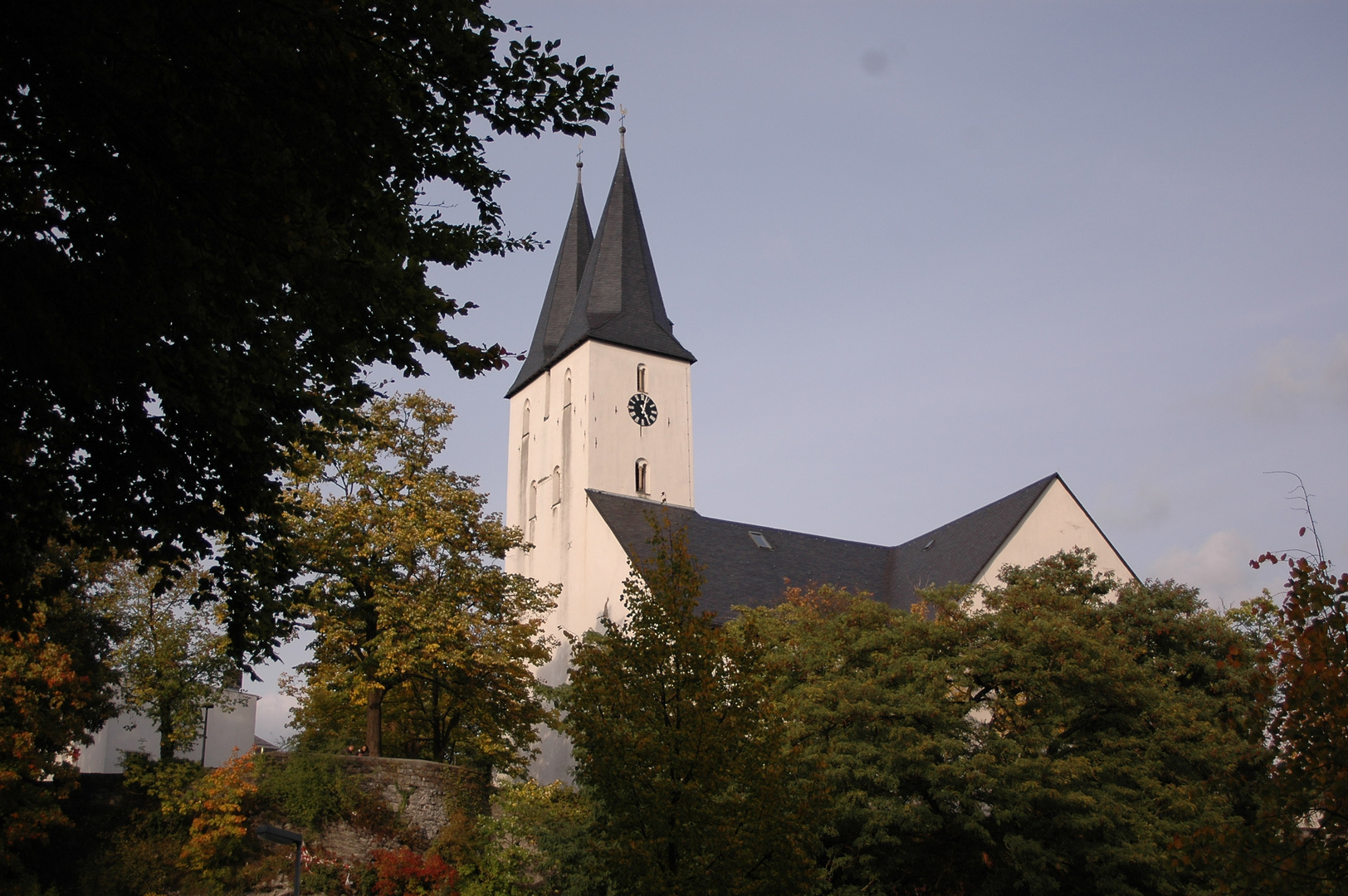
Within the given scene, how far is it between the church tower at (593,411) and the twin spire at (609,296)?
4 centimetres

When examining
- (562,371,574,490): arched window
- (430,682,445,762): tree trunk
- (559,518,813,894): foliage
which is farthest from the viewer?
(562,371,574,490): arched window

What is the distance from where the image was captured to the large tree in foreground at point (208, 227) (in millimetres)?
6480

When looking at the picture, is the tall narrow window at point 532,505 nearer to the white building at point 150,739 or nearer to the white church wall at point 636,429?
the white church wall at point 636,429

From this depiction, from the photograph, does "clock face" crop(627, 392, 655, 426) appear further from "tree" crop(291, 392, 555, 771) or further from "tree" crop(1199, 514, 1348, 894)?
"tree" crop(1199, 514, 1348, 894)

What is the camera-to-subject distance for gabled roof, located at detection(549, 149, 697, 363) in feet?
135

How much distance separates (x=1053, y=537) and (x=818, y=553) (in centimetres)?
739

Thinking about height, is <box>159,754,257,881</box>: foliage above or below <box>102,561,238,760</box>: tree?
below

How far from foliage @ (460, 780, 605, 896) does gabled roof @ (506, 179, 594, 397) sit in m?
22.9

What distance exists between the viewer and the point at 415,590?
2320 cm

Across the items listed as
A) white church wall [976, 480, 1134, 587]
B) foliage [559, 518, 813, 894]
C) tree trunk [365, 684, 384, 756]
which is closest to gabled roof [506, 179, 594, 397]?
white church wall [976, 480, 1134, 587]

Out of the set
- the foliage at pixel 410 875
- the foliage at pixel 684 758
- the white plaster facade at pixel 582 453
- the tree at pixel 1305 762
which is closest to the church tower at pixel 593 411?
the white plaster facade at pixel 582 453

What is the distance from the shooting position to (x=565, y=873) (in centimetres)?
1762

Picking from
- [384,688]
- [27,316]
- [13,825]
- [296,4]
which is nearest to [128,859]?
[13,825]

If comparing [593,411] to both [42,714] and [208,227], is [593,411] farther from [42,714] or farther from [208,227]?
[208,227]
